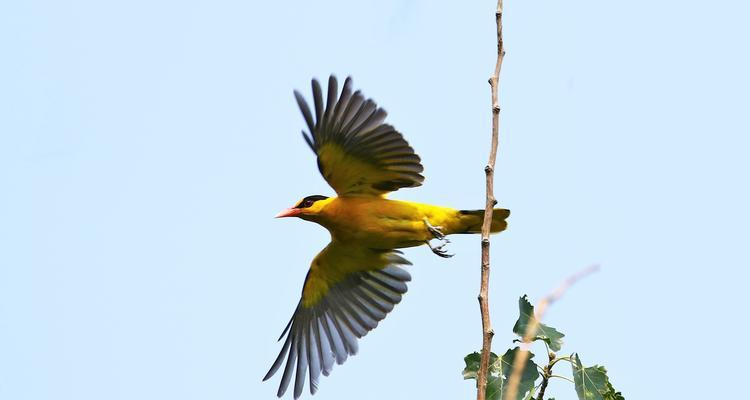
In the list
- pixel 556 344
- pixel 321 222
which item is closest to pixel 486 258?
pixel 556 344

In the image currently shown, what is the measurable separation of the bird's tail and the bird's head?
0.84 m

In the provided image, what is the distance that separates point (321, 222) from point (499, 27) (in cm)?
269

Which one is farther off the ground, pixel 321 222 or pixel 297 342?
pixel 321 222

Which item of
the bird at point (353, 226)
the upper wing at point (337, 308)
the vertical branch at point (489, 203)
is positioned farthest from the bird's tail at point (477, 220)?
the vertical branch at point (489, 203)

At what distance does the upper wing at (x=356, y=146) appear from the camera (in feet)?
17.5

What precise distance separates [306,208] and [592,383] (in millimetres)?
2658

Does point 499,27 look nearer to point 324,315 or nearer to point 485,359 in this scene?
point 485,359

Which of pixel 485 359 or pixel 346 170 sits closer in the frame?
pixel 485 359

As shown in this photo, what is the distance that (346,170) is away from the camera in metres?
5.70

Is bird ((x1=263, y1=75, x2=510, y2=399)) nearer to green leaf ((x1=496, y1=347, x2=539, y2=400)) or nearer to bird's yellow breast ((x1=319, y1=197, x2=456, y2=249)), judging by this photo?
bird's yellow breast ((x1=319, y1=197, x2=456, y2=249))

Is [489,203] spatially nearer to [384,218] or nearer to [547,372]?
[547,372]

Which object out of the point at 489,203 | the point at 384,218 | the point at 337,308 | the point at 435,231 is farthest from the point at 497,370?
the point at 337,308

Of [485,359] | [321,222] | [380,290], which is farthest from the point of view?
[380,290]

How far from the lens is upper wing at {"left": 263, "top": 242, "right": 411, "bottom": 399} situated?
6.35 m
